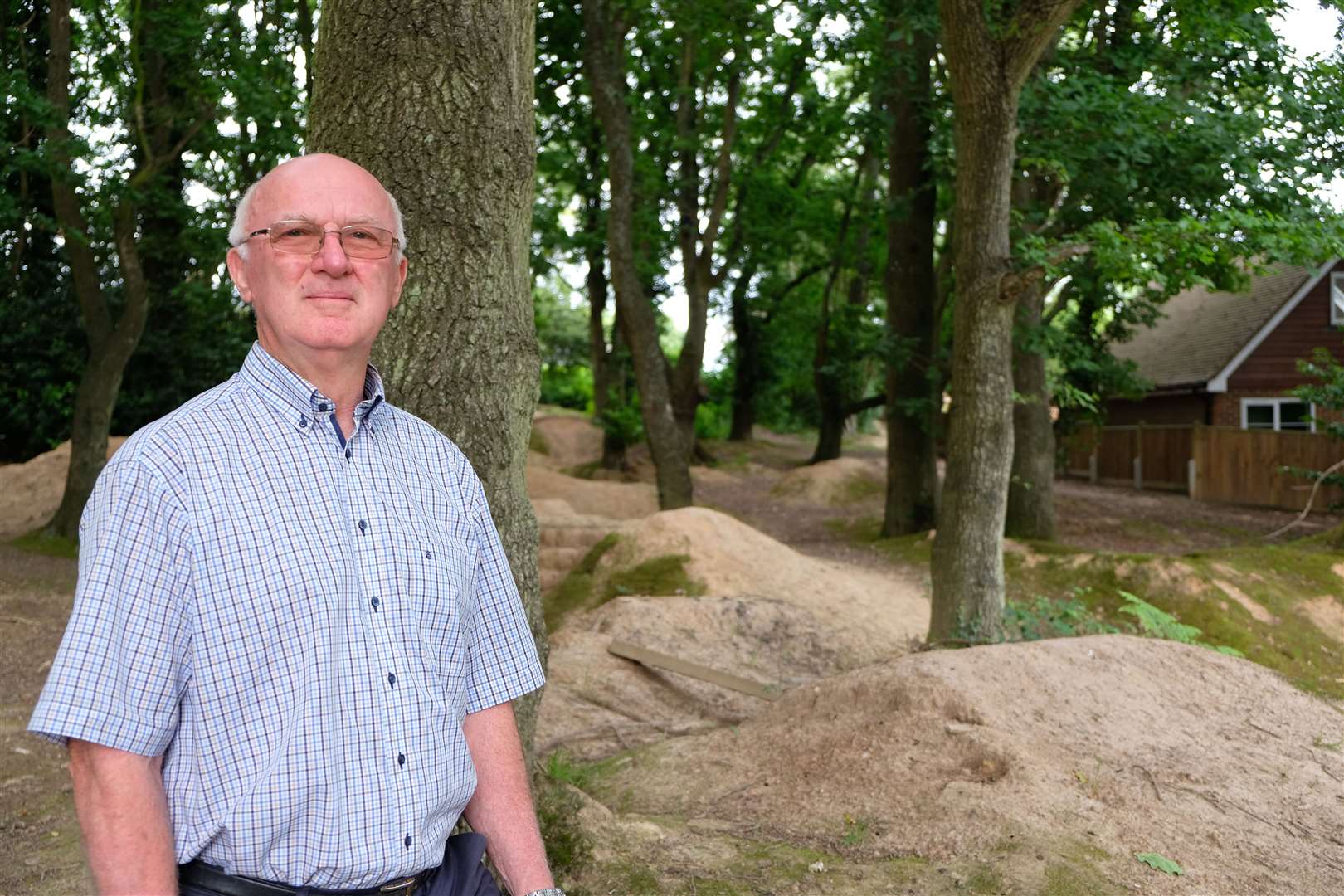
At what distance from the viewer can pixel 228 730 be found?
212 cm

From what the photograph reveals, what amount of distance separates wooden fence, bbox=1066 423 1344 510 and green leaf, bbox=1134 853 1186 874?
65.7 feet

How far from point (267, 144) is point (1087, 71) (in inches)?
374

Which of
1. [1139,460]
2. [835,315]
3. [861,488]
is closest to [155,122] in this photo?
[861,488]

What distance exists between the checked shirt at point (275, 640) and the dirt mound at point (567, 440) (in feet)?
92.0

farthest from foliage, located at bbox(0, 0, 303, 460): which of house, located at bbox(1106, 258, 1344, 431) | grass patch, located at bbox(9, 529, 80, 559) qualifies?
house, located at bbox(1106, 258, 1344, 431)

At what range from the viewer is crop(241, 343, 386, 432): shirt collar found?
234 centimetres

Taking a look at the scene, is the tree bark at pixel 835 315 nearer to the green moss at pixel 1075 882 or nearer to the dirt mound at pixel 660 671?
the dirt mound at pixel 660 671

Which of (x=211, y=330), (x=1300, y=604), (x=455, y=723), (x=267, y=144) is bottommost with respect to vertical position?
(x=1300, y=604)

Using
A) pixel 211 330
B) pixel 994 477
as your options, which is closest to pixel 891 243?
pixel 994 477

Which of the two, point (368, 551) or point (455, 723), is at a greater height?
point (368, 551)

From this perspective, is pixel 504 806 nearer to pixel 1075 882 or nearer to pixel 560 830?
pixel 560 830

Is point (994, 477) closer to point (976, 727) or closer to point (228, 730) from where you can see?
point (976, 727)

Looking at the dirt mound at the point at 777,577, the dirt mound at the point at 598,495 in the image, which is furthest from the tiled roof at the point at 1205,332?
the dirt mound at the point at 777,577

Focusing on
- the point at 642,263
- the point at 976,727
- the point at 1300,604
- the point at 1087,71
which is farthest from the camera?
the point at 642,263
